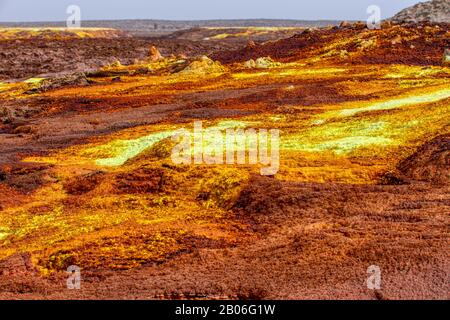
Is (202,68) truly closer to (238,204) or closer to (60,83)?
(60,83)

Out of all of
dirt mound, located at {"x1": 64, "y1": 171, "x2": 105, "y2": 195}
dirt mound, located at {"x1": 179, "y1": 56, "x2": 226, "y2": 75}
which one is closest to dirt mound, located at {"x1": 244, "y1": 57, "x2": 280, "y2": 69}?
dirt mound, located at {"x1": 179, "y1": 56, "x2": 226, "y2": 75}

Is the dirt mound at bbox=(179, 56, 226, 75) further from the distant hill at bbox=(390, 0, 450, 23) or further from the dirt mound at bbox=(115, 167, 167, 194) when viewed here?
the dirt mound at bbox=(115, 167, 167, 194)

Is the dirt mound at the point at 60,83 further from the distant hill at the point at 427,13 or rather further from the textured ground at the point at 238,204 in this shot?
the distant hill at the point at 427,13

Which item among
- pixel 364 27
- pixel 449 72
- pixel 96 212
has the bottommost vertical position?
pixel 96 212

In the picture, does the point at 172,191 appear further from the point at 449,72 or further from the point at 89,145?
the point at 449,72

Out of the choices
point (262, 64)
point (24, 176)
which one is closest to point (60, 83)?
point (262, 64)

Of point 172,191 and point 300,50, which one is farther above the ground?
point 300,50
